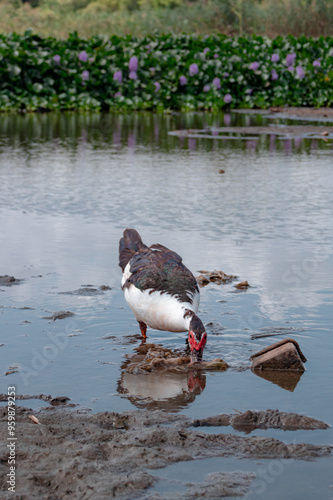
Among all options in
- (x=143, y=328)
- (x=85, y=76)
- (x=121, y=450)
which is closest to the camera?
(x=121, y=450)

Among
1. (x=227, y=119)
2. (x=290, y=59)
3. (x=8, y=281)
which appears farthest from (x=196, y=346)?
(x=290, y=59)

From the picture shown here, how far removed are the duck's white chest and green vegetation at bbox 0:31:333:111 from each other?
64.8ft

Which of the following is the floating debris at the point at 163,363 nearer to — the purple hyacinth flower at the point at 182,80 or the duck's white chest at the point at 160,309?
the duck's white chest at the point at 160,309

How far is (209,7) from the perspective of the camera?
41.3 metres

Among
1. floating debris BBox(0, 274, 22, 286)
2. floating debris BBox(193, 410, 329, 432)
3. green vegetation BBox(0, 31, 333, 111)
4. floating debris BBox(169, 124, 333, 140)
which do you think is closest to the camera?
floating debris BBox(193, 410, 329, 432)

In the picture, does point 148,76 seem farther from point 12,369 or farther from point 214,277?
point 12,369

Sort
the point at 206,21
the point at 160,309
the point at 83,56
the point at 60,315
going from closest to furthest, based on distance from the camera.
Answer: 1. the point at 160,309
2. the point at 60,315
3. the point at 83,56
4. the point at 206,21

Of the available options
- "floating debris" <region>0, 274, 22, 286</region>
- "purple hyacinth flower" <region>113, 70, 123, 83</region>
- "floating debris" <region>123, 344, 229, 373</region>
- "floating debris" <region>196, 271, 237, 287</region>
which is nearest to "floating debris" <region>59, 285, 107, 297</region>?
"floating debris" <region>0, 274, 22, 286</region>

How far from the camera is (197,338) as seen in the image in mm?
5543

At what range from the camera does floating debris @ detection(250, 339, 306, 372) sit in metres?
5.59

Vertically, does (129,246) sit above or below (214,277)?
above

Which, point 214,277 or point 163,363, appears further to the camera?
point 214,277

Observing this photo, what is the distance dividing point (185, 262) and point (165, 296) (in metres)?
2.08

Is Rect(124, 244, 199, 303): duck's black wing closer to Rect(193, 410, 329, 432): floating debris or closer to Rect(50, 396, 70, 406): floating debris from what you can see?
Rect(50, 396, 70, 406): floating debris
